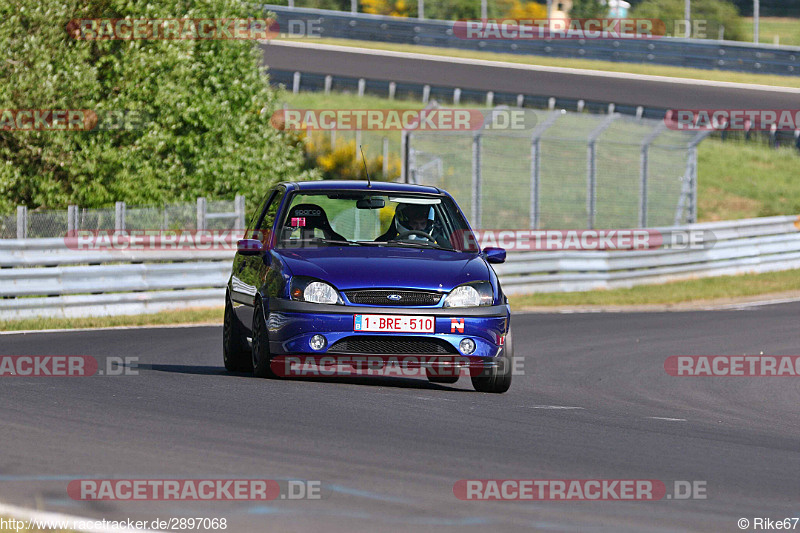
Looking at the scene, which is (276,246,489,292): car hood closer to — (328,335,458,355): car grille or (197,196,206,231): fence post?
(328,335,458,355): car grille

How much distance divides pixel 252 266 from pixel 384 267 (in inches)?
61.6

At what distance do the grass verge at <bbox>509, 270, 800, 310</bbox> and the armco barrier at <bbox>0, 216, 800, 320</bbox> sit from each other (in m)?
0.30

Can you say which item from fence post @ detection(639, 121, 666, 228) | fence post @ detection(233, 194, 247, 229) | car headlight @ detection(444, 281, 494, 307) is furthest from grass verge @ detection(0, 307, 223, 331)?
fence post @ detection(639, 121, 666, 228)

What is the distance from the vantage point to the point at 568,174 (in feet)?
122

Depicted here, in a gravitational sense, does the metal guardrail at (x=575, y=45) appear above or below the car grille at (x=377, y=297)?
above

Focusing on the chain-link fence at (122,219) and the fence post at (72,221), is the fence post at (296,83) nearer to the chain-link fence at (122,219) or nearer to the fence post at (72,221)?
the chain-link fence at (122,219)

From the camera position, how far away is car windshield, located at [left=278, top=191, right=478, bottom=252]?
35.0ft

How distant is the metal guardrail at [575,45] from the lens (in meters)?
43.7

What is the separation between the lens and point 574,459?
22.6ft

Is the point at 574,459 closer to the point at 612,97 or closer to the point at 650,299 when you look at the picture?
the point at 650,299

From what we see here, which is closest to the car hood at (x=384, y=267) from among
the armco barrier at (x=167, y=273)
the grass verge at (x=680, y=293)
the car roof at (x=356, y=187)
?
the car roof at (x=356, y=187)

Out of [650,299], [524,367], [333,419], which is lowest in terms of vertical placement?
[650,299]

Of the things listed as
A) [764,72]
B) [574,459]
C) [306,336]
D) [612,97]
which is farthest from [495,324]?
[764,72]

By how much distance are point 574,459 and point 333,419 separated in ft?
5.69
